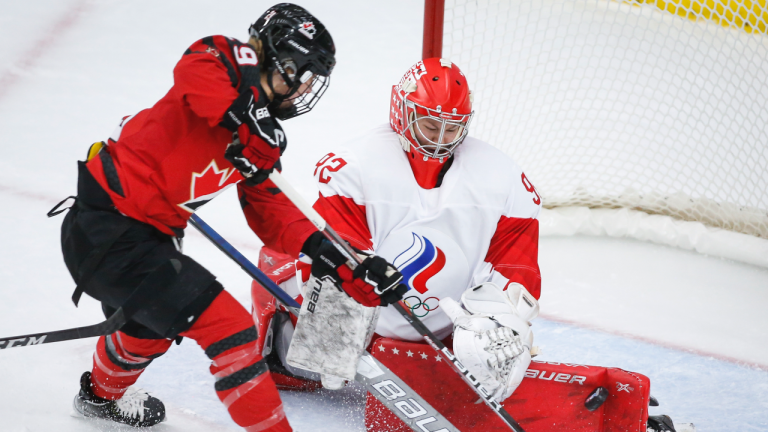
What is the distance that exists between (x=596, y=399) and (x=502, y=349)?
357 millimetres

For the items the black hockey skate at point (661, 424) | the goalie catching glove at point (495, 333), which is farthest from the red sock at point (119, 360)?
the black hockey skate at point (661, 424)

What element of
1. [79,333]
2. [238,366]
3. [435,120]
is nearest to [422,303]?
[435,120]

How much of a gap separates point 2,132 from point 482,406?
116 inches

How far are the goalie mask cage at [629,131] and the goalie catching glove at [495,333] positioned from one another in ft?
4.95

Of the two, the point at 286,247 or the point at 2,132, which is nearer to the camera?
the point at 286,247

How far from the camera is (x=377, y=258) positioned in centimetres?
218

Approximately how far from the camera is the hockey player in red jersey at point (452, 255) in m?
2.35

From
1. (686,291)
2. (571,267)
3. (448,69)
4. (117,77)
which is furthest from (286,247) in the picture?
(117,77)

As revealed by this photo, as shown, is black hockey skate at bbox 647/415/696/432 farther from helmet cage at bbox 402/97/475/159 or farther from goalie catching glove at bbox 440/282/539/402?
helmet cage at bbox 402/97/475/159

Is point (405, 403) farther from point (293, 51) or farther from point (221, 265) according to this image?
point (221, 265)

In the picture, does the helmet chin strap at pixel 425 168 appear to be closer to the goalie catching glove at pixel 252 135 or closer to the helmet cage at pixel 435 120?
the helmet cage at pixel 435 120

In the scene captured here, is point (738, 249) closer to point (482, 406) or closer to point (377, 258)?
point (482, 406)

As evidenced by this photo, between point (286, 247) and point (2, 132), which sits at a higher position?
point (286, 247)

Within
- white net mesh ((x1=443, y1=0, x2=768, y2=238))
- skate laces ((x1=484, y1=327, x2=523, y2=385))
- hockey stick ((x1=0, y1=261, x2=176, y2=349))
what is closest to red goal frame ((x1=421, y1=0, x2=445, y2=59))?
white net mesh ((x1=443, y1=0, x2=768, y2=238))
